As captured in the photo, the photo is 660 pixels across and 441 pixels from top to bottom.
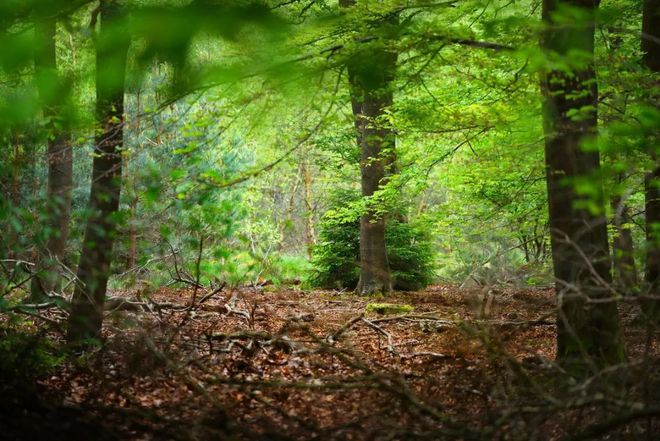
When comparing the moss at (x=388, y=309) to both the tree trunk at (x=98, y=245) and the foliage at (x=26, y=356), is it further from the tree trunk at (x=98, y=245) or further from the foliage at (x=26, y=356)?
the foliage at (x=26, y=356)

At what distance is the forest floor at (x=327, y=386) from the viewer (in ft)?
10.5

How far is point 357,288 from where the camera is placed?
498 inches

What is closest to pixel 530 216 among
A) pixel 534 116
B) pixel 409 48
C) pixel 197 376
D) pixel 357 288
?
pixel 357 288

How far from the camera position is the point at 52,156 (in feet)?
22.0

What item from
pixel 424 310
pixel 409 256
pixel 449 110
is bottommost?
pixel 424 310

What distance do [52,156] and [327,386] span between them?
15.6 ft

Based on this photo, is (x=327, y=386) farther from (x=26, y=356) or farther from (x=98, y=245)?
(x=98, y=245)

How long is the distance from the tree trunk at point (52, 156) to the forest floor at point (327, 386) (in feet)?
3.40

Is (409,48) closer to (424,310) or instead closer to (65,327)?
(65,327)

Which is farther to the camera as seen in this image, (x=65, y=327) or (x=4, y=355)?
(x=65, y=327)

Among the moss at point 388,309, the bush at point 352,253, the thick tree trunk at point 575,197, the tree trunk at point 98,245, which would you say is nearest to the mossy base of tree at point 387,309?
the moss at point 388,309

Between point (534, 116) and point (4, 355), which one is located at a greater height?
point (534, 116)

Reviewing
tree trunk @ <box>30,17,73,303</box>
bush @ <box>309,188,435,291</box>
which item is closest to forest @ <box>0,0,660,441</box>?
tree trunk @ <box>30,17,73,303</box>

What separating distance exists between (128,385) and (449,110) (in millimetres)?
4451
